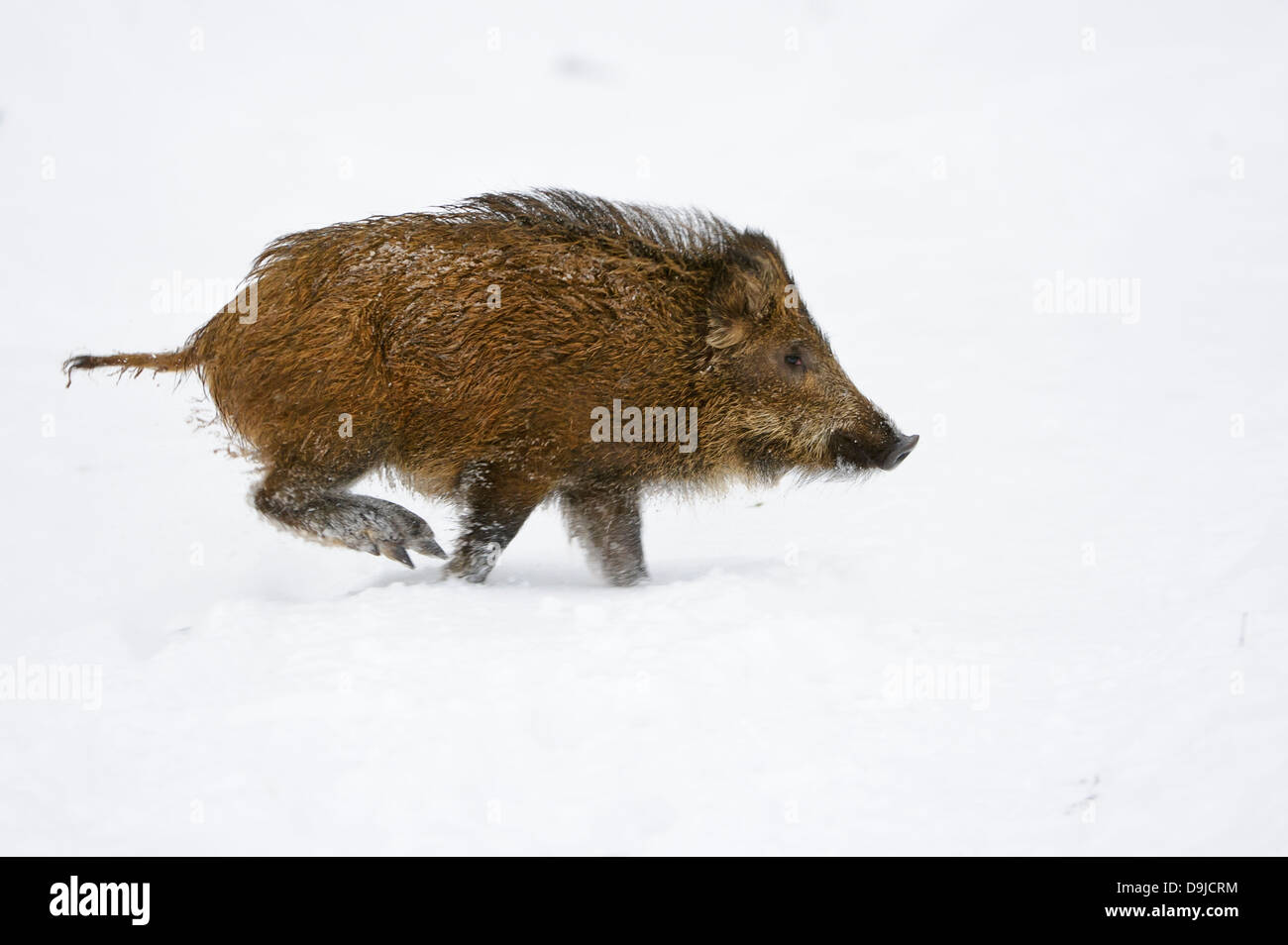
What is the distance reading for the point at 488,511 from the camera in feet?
17.9

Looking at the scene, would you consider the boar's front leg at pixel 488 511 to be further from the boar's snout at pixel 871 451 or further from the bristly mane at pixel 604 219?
the boar's snout at pixel 871 451

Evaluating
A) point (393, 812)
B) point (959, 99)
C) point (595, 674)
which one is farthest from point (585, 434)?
point (959, 99)

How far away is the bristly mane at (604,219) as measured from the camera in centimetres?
568

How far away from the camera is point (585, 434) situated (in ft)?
17.9

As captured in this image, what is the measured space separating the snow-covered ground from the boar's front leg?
222 millimetres

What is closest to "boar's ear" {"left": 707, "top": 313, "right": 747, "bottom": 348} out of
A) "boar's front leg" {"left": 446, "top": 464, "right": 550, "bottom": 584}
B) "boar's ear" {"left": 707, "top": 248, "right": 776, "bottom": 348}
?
"boar's ear" {"left": 707, "top": 248, "right": 776, "bottom": 348}

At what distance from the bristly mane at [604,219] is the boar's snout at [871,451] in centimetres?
111

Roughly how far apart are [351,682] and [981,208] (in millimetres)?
9254

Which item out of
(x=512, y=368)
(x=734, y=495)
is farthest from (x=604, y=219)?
(x=734, y=495)

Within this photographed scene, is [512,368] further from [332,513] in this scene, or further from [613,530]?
[332,513]

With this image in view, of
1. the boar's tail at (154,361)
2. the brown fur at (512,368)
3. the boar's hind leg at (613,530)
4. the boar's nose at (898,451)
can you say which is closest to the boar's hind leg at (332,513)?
the brown fur at (512,368)

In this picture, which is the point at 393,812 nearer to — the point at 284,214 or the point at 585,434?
the point at 585,434

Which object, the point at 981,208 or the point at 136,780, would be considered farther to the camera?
the point at 981,208

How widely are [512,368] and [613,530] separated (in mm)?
996
